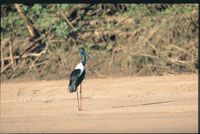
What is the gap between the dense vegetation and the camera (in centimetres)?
1227

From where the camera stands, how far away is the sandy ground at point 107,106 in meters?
5.97

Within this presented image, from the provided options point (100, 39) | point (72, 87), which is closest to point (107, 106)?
point (72, 87)

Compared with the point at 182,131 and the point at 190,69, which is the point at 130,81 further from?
the point at 182,131

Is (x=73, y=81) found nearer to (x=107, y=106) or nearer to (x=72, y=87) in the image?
(x=72, y=87)

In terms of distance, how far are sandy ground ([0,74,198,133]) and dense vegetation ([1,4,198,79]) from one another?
0.96 meters

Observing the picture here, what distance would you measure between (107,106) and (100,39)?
5.92 metres

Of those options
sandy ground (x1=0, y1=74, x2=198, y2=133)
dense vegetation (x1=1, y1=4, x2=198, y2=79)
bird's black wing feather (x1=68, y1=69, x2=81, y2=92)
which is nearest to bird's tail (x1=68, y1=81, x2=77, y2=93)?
bird's black wing feather (x1=68, y1=69, x2=81, y2=92)

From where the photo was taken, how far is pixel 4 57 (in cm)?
1326

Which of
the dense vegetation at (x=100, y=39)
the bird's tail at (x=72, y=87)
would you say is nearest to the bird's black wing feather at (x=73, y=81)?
the bird's tail at (x=72, y=87)

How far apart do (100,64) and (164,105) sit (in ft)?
18.0

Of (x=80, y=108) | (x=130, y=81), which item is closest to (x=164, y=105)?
(x=80, y=108)

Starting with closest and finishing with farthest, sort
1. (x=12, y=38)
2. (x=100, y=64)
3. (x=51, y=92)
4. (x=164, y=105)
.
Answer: (x=164, y=105) → (x=51, y=92) → (x=100, y=64) → (x=12, y=38)

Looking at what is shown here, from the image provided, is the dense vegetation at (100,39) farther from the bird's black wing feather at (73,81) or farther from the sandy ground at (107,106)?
the bird's black wing feather at (73,81)

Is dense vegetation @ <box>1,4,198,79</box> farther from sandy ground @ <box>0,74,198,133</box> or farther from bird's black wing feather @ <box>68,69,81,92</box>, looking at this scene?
bird's black wing feather @ <box>68,69,81,92</box>
